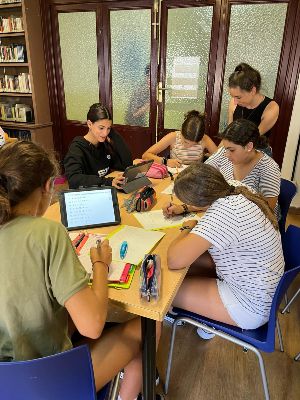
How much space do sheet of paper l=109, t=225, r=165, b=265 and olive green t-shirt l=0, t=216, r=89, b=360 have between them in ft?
1.11

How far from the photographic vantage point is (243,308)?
1.24m

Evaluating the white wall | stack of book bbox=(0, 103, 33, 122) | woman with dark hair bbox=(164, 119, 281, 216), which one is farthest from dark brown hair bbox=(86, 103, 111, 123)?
stack of book bbox=(0, 103, 33, 122)

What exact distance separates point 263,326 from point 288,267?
10.8 inches

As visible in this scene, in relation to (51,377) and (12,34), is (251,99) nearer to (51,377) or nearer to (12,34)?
(51,377)

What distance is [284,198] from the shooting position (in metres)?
1.96

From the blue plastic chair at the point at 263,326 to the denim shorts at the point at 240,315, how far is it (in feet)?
0.08

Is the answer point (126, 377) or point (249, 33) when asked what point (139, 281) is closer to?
point (126, 377)

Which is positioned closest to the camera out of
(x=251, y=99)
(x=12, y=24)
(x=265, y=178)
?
(x=265, y=178)

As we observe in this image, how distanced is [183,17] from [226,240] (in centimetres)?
300

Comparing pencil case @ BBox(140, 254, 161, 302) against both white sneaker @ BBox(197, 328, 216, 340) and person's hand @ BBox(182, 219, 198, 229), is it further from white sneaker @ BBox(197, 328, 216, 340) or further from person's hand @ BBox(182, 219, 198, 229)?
white sneaker @ BBox(197, 328, 216, 340)

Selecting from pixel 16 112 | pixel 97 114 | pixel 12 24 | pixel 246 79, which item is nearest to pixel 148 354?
pixel 97 114

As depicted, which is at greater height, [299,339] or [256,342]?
[256,342]

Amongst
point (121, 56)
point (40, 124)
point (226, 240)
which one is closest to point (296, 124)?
point (121, 56)

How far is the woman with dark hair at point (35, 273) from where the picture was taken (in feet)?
2.67
